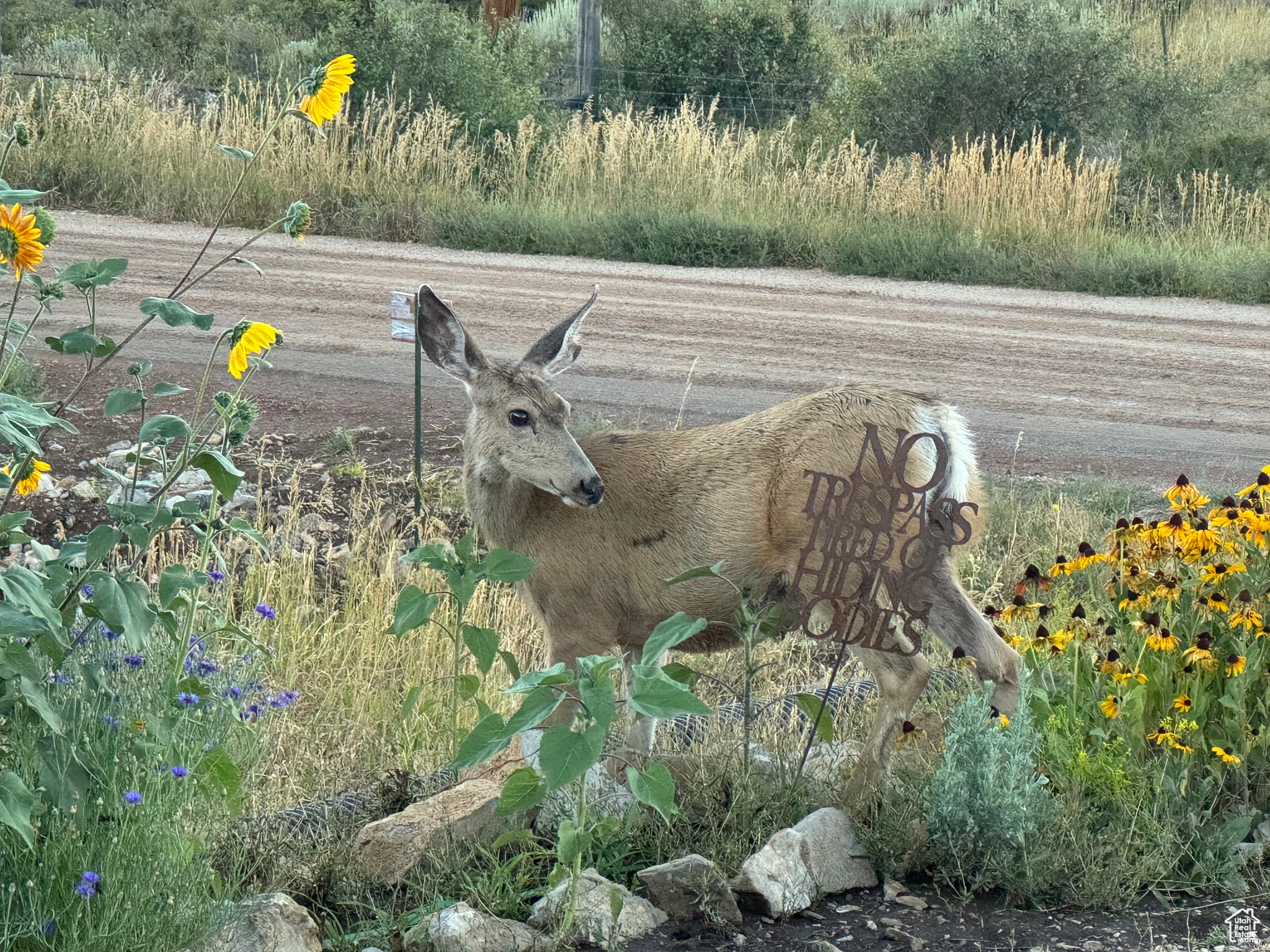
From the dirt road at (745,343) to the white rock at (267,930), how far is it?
18.2 ft

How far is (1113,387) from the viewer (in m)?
10.9

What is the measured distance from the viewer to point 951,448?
15.3 ft

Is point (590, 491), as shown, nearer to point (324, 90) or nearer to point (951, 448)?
point (951, 448)

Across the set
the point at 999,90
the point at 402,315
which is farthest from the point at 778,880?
the point at 999,90

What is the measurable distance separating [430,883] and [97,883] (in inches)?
37.5

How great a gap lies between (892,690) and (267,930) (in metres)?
2.11

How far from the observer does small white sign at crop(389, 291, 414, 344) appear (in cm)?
632

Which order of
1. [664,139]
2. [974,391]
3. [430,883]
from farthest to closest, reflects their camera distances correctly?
[664,139] → [974,391] → [430,883]

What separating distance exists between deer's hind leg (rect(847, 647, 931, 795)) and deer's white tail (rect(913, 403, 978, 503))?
1.74 feet

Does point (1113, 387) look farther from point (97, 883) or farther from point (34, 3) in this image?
point (34, 3)

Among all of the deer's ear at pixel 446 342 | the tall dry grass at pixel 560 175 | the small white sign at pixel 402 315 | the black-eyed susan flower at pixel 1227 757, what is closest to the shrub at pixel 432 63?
the tall dry grass at pixel 560 175

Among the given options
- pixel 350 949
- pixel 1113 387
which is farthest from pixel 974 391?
pixel 350 949

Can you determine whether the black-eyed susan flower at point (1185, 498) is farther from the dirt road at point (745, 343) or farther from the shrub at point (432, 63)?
the shrub at point (432, 63)

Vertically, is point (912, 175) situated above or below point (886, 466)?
above
